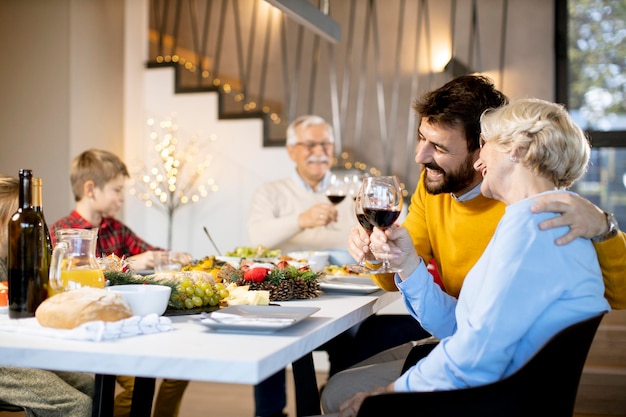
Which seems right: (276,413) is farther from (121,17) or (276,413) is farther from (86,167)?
(121,17)

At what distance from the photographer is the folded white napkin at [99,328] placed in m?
1.44

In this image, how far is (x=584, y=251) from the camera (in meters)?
1.53

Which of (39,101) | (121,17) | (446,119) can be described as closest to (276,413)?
(446,119)

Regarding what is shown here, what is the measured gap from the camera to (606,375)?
371 centimetres

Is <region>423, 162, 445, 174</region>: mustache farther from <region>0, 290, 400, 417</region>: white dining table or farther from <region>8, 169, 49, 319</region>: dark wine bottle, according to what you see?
<region>8, 169, 49, 319</region>: dark wine bottle

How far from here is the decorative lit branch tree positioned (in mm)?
5355

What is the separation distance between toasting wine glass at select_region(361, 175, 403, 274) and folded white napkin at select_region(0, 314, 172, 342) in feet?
1.75

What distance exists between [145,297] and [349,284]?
0.92 metres

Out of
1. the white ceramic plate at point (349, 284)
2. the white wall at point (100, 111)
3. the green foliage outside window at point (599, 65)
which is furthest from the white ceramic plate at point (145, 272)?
the green foliage outside window at point (599, 65)

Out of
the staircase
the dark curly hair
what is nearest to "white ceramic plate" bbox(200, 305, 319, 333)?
the dark curly hair

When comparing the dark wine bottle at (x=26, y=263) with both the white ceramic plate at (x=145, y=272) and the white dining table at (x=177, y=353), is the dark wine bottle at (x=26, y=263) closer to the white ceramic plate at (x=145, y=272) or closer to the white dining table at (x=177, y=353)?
the white dining table at (x=177, y=353)

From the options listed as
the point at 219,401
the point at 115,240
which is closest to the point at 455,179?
the point at 115,240

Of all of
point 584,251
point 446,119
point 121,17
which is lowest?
point 584,251

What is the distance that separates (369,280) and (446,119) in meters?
0.62
